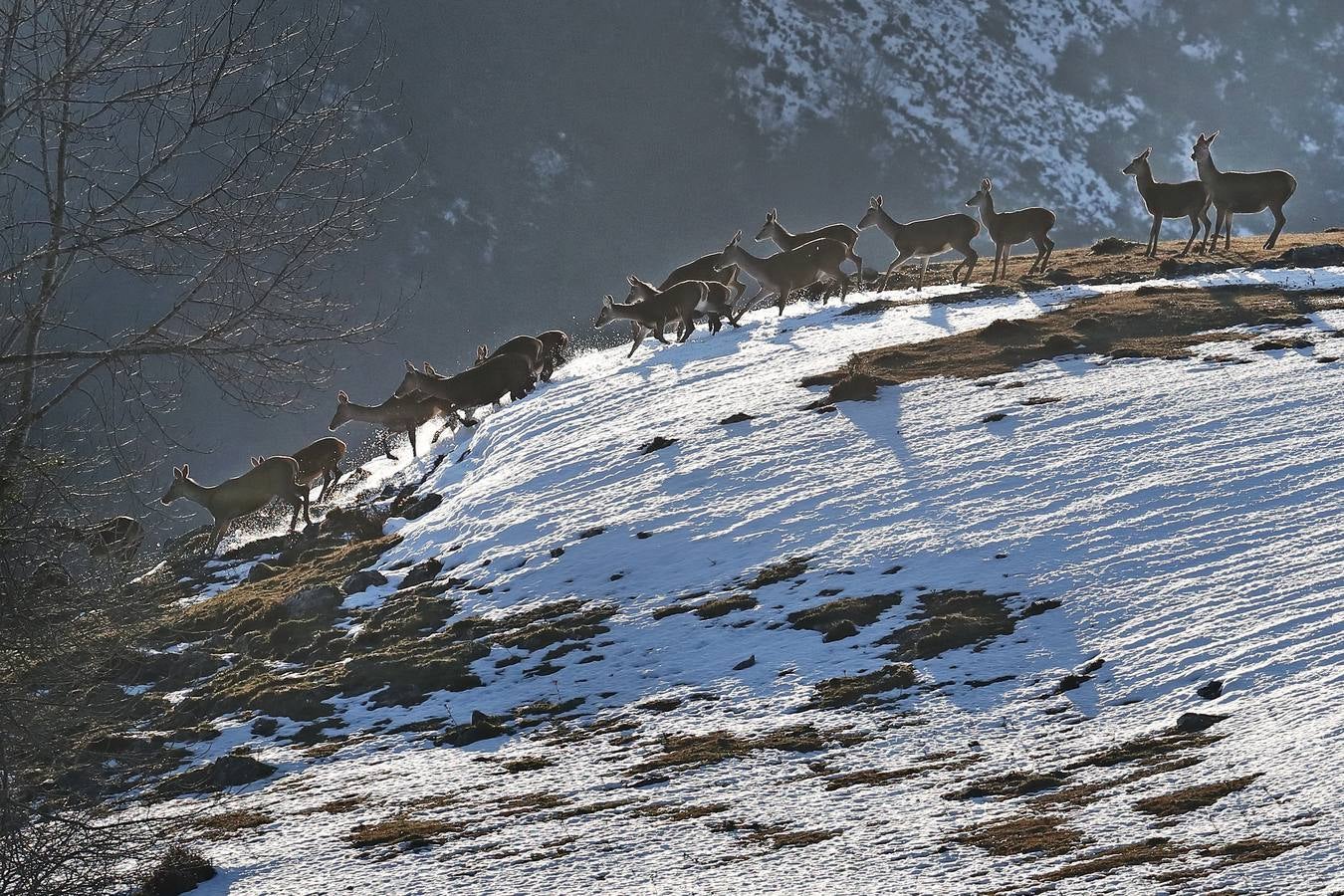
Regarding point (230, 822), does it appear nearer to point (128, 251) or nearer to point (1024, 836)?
point (128, 251)

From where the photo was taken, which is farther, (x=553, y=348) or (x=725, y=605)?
(x=553, y=348)

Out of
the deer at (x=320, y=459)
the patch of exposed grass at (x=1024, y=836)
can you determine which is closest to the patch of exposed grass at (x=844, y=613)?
the patch of exposed grass at (x=1024, y=836)

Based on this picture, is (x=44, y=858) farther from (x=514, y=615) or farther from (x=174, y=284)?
(x=174, y=284)

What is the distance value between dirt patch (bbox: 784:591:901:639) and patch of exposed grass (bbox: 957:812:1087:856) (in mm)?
6237

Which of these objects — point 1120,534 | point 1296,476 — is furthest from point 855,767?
point 1296,476

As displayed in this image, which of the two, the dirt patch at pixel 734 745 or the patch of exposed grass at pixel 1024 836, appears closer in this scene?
A: the patch of exposed grass at pixel 1024 836

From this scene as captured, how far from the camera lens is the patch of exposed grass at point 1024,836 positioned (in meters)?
10.2

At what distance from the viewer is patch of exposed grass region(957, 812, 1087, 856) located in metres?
10.2

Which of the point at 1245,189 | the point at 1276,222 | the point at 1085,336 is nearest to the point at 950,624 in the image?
the point at 1085,336

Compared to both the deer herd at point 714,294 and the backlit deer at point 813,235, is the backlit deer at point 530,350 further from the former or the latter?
the backlit deer at point 813,235

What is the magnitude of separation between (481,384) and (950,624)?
68.4ft

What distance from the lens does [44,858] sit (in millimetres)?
10555

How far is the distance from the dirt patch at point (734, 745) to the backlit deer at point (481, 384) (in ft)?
69.7

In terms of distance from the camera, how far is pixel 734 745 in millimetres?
14297
